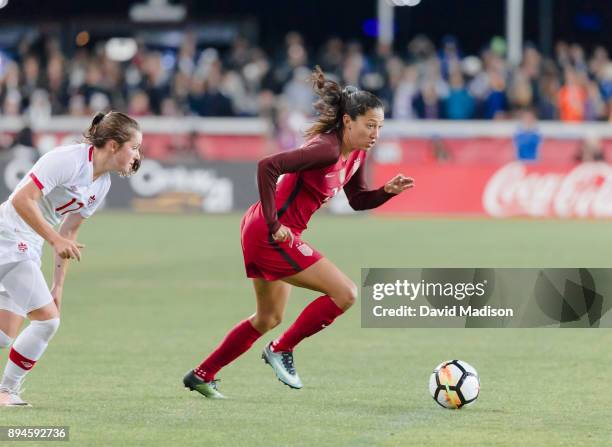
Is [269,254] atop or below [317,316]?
atop

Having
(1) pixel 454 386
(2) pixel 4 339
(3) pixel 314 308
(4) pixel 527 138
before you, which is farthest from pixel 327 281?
(4) pixel 527 138

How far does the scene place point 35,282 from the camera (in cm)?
744

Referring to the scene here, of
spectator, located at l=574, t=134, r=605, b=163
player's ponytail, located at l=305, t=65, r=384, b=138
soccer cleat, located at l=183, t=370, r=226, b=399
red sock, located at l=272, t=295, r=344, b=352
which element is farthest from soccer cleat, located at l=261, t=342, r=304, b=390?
spectator, located at l=574, t=134, r=605, b=163

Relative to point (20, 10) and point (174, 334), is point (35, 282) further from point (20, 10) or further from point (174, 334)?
point (20, 10)

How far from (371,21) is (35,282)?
30519mm

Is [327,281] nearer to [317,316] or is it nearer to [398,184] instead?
[317,316]

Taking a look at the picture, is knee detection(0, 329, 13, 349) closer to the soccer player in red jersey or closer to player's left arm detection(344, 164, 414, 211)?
the soccer player in red jersey

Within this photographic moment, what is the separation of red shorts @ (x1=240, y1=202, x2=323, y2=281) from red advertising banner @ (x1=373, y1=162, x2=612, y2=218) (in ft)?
51.1

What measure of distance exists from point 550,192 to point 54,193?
16.8 m

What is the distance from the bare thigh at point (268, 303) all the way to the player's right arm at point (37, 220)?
4.36ft

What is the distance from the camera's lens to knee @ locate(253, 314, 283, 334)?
8.03 m

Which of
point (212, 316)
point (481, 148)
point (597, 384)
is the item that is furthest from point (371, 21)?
point (597, 384)

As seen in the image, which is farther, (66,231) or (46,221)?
(66,231)

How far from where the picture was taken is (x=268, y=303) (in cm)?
805
